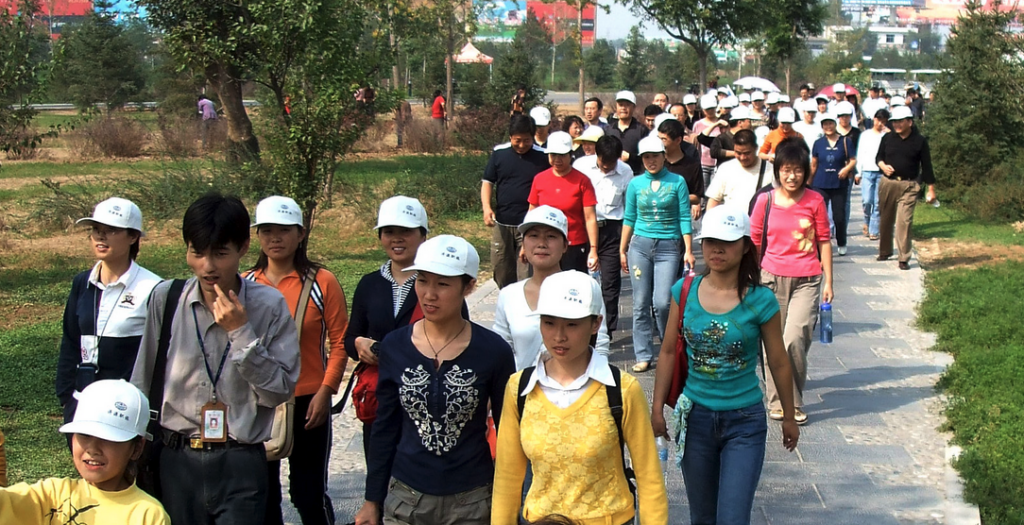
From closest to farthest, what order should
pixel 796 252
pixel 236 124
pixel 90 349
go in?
1. pixel 90 349
2. pixel 796 252
3. pixel 236 124

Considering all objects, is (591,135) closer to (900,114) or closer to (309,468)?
(900,114)

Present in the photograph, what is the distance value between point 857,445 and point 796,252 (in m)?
1.28

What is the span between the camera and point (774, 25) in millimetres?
33469

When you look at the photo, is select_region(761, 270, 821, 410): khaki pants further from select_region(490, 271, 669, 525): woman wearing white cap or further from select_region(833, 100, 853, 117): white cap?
select_region(833, 100, 853, 117): white cap

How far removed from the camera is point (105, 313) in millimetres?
4426

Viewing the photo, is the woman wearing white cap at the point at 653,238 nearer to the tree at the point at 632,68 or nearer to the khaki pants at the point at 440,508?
the khaki pants at the point at 440,508

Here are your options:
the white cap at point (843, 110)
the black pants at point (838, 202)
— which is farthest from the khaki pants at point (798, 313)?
the white cap at point (843, 110)

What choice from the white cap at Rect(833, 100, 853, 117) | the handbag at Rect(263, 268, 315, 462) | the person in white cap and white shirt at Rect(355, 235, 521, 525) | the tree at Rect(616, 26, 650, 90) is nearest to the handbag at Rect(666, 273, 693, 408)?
the person in white cap and white shirt at Rect(355, 235, 521, 525)

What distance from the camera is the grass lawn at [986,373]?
607 centimetres

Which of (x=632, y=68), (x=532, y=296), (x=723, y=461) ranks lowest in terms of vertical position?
(x=723, y=461)

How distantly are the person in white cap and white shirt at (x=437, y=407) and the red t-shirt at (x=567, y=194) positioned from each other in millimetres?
4180

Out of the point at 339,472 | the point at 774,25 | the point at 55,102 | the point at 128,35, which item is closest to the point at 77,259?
the point at 339,472

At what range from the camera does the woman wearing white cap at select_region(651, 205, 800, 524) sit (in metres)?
4.44

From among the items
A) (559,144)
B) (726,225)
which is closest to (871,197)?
(559,144)
